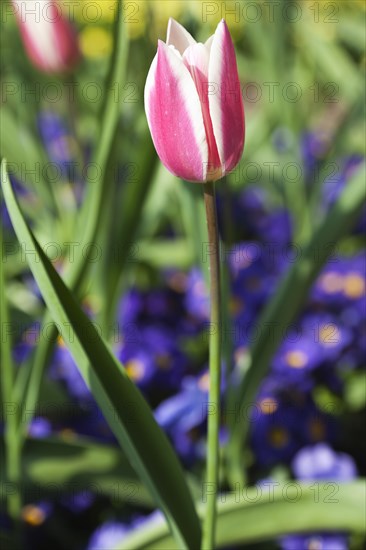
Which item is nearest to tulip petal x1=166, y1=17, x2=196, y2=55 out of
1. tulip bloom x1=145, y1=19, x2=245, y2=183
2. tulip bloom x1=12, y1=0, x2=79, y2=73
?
tulip bloom x1=145, y1=19, x2=245, y2=183

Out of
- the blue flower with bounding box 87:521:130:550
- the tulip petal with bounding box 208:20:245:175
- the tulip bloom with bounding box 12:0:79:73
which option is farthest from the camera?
the tulip bloom with bounding box 12:0:79:73

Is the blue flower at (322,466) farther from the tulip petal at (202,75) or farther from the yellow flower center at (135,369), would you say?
the tulip petal at (202,75)

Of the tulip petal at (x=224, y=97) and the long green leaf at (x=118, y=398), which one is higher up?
the tulip petal at (x=224, y=97)

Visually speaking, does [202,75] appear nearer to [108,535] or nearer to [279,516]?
[279,516]

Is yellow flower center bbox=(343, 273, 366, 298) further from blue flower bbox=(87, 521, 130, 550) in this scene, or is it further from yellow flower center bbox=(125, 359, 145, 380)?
blue flower bbox=(87, 521, 130, 550)

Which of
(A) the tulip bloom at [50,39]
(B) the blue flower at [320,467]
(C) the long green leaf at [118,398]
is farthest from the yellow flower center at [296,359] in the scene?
(A) the tulip bloom at [50,39]

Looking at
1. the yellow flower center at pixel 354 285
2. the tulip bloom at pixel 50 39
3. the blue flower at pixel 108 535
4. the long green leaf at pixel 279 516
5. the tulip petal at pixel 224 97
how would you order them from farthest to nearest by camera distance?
the yellow flower center at pixel 354 285, the tulip bloom at pixel 50 39, the blue flower at pixel 108 535, the long green leaf at pixel 279 516, the tulip petal at pixel 224 97

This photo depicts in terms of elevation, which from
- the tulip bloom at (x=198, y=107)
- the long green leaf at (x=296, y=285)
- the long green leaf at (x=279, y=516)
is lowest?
the long green leaf at (x=279, y=516)

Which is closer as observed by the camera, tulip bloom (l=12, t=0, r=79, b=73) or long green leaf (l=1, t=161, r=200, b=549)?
long green leaf (l=1, t=161, r=200, b=549)
